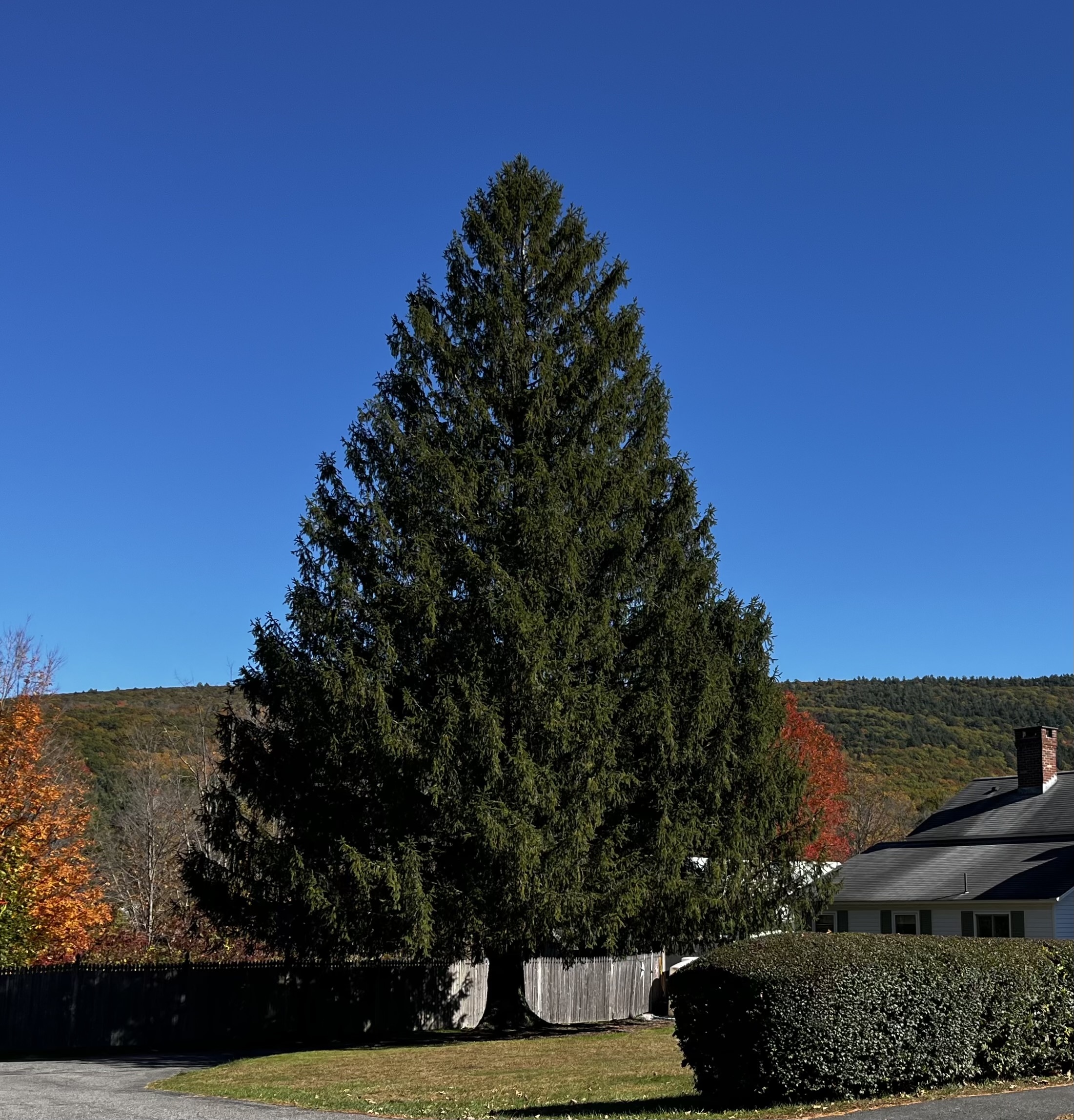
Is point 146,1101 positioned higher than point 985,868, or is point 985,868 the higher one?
point 985,868

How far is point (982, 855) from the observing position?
3553 cm

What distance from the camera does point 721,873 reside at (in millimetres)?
22469

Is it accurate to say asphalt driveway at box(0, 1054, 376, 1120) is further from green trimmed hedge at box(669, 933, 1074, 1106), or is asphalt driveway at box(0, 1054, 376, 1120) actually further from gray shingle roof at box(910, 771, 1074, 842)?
gray shingle roof at box(910, 771, 1074, 842)

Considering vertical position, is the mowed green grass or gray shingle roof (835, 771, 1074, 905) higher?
gray shingle roof (835, 771, 1074, 905)

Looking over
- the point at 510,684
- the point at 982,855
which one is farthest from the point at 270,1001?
the point at 982,855

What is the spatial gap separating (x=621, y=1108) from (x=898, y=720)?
88507 mm

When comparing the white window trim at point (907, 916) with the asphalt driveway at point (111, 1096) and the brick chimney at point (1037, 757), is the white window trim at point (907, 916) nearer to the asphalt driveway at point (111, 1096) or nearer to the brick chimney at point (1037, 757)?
the brick chimney at point (1037, 757)

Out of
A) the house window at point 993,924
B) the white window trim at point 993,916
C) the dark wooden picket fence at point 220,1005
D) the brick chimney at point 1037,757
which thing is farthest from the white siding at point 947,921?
the dark wooden picket fence at point 220,1005

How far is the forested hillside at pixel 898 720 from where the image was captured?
64188 millimetres

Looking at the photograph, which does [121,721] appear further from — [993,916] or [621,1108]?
[621,1108]

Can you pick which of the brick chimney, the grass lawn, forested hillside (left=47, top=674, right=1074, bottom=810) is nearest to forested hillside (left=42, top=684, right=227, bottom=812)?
forested hillside (left=47, top=674, right=1074, bottom=810)

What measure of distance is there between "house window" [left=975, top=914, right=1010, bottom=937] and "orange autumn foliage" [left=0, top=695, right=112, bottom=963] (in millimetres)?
22886

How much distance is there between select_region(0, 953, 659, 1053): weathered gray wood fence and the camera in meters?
23.6

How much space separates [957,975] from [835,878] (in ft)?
75.8
